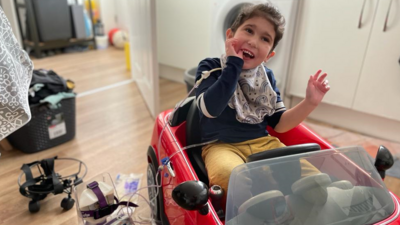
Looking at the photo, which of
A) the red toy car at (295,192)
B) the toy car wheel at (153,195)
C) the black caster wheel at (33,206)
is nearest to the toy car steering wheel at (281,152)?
the red toy car at (295,192)

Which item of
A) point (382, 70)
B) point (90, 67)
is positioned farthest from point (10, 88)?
point (90, 67)

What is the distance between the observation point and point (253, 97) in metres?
1.05

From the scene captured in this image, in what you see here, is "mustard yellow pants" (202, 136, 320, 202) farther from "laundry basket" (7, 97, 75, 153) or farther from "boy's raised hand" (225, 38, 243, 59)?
"laundry basket" (7, 97, 75, 153)

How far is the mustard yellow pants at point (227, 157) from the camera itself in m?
0.89

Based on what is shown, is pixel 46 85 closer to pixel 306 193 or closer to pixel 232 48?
pixel 232 48

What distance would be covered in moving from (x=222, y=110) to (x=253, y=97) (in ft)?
0.57

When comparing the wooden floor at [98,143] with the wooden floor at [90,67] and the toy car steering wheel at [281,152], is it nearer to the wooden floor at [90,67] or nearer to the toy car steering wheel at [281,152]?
the wooden floor at [90,67]

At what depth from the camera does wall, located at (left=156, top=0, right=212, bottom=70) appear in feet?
7.89

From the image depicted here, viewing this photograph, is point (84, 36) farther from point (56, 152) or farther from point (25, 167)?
point (25, 167)

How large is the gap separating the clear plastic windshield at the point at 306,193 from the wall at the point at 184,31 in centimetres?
175

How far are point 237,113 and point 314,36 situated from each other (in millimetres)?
1233

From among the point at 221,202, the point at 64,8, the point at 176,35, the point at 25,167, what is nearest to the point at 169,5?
the point at 176,35

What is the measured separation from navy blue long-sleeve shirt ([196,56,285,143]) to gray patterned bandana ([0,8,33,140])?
1.85 ft

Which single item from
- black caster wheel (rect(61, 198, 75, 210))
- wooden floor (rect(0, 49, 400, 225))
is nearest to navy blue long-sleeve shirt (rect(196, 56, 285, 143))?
wooden floor (rect(0, 49, 400, 225))
